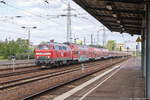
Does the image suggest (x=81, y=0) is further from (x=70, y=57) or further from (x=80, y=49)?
(x=80, y=49)

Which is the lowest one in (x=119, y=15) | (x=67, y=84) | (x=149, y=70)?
(x=67, y=84)

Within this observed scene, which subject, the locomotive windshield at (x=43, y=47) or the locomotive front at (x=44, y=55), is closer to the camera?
the locomotive front at (x=44, y=55)

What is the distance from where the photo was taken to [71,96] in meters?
13.3

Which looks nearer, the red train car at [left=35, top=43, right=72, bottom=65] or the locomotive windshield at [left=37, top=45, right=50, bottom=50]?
the red train car at [left=35, top=43, right=72, bottom=65]

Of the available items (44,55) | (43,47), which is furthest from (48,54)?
(43,47)

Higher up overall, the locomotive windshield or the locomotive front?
the locomotive windshield

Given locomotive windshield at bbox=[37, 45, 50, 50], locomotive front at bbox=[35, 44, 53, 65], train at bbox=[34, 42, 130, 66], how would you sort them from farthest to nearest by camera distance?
locomotive windshield at bbox=[37, 45, 50, 50], train at bbox=[34, 42, 130, 66], locomotive front at bbox=[35, 44, 53, 65]

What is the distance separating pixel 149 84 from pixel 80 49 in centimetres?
3448

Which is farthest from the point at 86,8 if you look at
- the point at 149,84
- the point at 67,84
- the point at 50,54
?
the point at 50,54

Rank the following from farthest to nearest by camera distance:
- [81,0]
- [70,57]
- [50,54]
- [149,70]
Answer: [70,57] < [50,54] < [81,0] < [149,70]

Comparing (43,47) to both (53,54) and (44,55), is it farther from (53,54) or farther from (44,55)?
(53,54)

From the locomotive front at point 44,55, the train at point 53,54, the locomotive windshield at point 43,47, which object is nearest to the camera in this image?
the locomotive front at point 44,55

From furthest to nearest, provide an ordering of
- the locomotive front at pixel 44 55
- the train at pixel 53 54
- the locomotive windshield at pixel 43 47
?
1. the locomotive windshield at pixel 43 47
2. the train at pixel 53 54
3. the locomotive front at pixel 44 55

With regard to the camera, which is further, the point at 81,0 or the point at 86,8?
the point at 86,8
